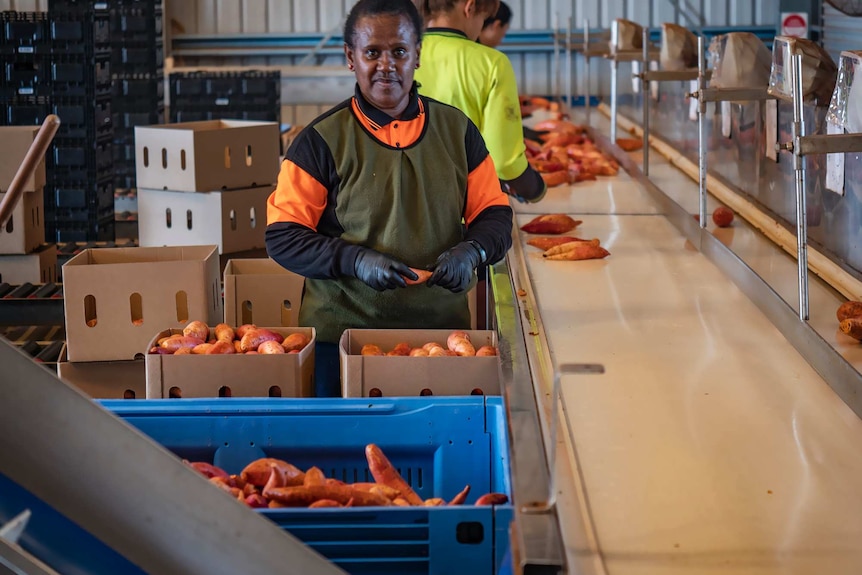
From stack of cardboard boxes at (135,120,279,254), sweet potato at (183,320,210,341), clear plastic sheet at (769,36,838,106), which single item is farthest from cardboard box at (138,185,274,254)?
clear plastic sheet at (769,36,838,106)

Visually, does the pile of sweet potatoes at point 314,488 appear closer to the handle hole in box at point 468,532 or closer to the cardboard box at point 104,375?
the handle hole in box at point 468,532

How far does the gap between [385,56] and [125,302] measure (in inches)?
38.7

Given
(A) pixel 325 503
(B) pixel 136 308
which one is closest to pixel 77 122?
(B) pixel 136 308

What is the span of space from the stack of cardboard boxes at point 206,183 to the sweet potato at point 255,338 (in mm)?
2375

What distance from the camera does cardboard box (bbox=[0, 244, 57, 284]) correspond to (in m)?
5.22

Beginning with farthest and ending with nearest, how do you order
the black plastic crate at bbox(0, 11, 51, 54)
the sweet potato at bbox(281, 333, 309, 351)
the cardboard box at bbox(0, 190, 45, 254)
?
the black plastic crate at bbox(0, 11, 51, 54), the cardboard box at bbox(0, 190, 45, 254), the sweet potato at bbox(281, 333, 309, 351)

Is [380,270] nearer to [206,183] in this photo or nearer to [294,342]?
[294,342]

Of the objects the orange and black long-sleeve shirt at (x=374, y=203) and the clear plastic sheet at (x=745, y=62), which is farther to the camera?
the clear plastic sheet at (x=745, y=62)

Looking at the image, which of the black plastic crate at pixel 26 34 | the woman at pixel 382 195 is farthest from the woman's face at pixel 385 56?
the black plastic crate at pixel 26 34

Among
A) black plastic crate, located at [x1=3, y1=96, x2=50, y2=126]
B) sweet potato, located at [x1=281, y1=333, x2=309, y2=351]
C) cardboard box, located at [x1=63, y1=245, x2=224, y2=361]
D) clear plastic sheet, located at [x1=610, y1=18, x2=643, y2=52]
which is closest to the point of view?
sweet potato, located at [x1=281, y1=333, x2=309, y2=351]

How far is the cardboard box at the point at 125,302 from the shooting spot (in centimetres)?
274

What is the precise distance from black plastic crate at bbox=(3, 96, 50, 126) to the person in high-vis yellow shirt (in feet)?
11.3

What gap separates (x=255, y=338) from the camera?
2381mm

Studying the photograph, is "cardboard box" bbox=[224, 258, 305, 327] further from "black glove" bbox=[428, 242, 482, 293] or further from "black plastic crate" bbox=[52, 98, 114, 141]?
"black plastic crate" bbox=[52, 98, 114, 141]
